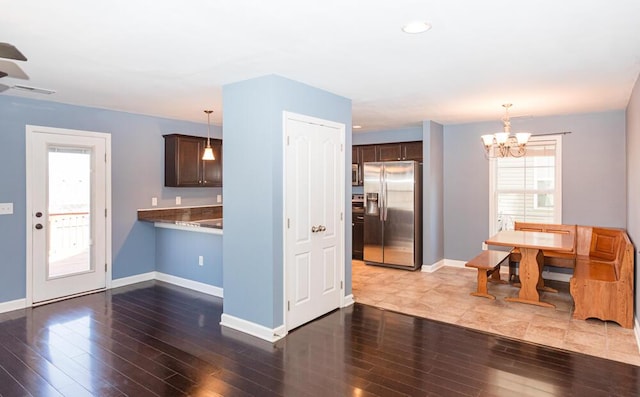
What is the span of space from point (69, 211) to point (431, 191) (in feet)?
16.9

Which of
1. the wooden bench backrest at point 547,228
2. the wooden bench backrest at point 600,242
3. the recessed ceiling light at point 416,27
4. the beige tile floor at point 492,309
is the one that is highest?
the recessed ceiling light at point 416,27

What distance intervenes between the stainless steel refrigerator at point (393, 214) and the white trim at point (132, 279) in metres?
3.49

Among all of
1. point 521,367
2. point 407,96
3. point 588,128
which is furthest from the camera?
point 588,128

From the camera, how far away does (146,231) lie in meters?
5.99

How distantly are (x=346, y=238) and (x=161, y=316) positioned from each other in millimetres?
2201

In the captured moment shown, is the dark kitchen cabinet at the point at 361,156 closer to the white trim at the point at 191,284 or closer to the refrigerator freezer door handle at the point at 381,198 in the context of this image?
the refrigerator freezer door handle at the point at 381,198

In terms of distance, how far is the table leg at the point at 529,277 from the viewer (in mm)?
4828

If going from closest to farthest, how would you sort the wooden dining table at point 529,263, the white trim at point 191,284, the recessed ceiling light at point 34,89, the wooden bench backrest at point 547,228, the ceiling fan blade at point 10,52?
the ceiling fan blade at point 10,52
the recessed ceiling light at point 34,89
the wooden dining table at point 529,263
the white trim at point 191,284
the wooden bench backrest at point 547,228

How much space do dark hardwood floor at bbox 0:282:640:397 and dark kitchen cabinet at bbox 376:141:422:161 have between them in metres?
3.44

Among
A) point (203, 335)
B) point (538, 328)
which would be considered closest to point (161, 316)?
point (203, 335)

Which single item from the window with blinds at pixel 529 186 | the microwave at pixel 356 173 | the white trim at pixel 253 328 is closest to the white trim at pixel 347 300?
the white trim at pixel 253 328

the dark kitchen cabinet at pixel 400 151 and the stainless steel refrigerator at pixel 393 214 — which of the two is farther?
the dark kitchen cabinet at pixel 400 151

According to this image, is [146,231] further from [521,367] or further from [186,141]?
[521,367]

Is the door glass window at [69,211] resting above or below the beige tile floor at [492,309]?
above
